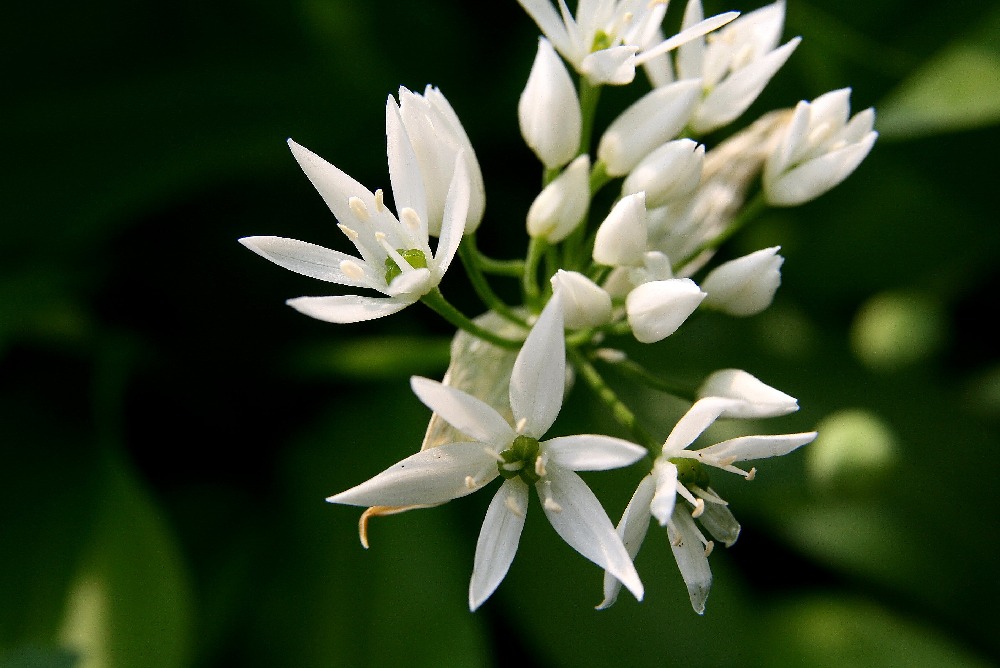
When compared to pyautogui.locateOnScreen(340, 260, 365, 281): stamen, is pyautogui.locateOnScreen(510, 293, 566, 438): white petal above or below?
below

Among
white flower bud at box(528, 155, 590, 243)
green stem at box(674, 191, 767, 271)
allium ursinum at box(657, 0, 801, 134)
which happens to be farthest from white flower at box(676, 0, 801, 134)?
white flower bud at box(528, 155, 590, 243)

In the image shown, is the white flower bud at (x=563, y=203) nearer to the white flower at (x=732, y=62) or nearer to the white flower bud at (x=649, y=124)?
the white flower bud at (x=649, y=124)

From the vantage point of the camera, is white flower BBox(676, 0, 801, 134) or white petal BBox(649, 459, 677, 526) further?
white flower BBox(676, 0, 801, 134)

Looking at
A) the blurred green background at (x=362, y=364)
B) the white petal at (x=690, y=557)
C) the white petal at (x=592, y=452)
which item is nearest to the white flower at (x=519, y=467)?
the white petal at (x=592, y=452)

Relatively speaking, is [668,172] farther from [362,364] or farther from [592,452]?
[362,364]

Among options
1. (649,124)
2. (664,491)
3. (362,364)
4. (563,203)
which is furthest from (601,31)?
A: (362,364)

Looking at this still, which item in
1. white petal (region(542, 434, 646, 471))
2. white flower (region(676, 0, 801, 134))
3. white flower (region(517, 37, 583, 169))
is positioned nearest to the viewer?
white petal (region(542, 434, 646, 471))

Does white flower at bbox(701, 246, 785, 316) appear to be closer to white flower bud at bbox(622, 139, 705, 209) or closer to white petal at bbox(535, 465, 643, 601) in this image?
white flower bud at bbox(622, 139, 705, 209)
